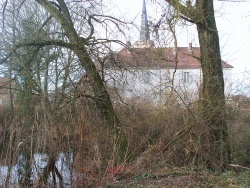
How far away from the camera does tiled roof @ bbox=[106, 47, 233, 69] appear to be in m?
10.8

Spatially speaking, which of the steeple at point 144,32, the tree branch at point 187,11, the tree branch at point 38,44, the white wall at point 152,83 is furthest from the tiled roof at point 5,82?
the tree branch at point 187,11

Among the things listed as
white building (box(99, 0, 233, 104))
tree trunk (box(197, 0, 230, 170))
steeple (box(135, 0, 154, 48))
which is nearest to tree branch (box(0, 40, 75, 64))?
white building (box(99, 0, 233, 104))

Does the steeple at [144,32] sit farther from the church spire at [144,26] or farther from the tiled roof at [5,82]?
the tiled roof at [5,82]

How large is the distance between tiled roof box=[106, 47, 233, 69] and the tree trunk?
51cm

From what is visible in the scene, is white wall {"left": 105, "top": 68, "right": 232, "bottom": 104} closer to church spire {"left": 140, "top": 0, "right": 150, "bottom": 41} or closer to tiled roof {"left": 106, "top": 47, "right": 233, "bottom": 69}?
tiled roof {"left": 106, "top": 47, "right": 233, "bottom": 69}

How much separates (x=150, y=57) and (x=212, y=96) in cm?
235

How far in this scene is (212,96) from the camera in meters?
10.5

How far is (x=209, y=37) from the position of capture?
35.2 feet

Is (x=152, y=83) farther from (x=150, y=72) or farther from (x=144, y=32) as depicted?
(x=144, y=32)

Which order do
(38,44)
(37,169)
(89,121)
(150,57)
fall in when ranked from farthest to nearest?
1. (150,57)
2. (38,44)
3. (89,121)
4. (37,169)

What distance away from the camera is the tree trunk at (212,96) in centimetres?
1034

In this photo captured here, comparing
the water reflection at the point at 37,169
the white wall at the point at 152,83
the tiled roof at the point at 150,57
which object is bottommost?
the water reflection at the point at 37,169

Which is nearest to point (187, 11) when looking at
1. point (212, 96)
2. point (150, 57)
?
point (150, 57)

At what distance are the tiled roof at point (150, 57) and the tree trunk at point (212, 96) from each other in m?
0.51
